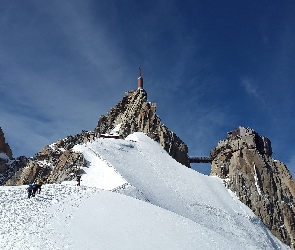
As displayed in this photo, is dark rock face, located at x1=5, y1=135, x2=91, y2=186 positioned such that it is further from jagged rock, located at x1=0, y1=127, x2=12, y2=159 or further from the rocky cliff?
jagged rock, located at x1=0, y1=127, x2=12, y2=159

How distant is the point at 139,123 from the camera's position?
247 feet

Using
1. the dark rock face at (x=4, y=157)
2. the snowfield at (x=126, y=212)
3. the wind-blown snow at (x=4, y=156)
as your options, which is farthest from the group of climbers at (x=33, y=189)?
the wind-blown snow at (x=4, y=156)

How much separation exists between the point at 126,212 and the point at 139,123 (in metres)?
49.5

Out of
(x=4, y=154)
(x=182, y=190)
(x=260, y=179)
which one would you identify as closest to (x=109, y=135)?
(x=182, y=190)

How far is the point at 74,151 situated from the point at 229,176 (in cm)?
2887

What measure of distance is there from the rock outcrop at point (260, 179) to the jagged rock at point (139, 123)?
8.79 meters

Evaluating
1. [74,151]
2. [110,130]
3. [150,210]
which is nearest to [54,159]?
[74,151]

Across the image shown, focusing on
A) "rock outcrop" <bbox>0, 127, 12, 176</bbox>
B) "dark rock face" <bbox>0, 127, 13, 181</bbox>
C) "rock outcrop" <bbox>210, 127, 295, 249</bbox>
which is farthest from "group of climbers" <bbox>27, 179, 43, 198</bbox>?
"rock outcrop" <bbox>0, 127, 12, 176</bbox>

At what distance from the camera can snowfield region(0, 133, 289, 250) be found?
67.5 feet

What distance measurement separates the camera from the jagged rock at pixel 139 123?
233ft

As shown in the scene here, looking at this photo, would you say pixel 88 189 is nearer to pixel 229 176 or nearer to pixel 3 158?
pixel 229 176

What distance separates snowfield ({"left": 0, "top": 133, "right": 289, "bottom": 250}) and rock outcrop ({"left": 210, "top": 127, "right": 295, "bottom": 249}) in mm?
4319

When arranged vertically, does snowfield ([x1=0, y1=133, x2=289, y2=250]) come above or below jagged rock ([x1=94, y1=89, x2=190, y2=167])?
below

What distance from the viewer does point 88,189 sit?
30.6 meters
